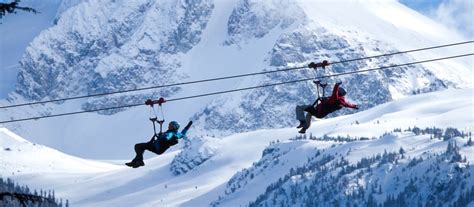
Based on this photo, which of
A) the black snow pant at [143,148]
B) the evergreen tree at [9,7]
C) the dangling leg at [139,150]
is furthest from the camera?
the dangling leg at [139,150]

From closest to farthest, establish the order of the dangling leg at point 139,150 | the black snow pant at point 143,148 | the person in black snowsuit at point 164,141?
the person in black snowsuit at point 164,141 → the black snow pant at point 143,148 → the dangling leg at point 139,150

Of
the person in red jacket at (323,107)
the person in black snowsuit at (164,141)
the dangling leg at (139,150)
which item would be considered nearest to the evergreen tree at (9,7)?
the person in black snowsuit at (164,141)

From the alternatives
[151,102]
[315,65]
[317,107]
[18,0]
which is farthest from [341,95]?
[18,0]

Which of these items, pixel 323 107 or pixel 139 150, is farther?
pixel 323 107

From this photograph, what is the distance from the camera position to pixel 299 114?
43.4 metres

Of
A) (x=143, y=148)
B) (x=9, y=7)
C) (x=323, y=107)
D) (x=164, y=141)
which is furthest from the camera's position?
(x=323, y=107)

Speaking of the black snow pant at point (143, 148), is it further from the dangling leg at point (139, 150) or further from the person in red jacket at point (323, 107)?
the person in red jacket at point (323, 107)

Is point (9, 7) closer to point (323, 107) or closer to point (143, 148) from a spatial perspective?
point (143, 148)

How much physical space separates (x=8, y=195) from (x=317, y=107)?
22.0m

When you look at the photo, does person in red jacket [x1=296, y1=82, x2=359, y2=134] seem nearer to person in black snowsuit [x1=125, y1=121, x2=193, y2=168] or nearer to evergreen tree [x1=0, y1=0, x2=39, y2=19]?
person in black snowsuit [x1=125, y1=121, x2=193, y2=168]

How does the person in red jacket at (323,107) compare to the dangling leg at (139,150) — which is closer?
the dangling leg at (139,150)

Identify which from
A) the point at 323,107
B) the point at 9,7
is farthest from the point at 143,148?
the point at 9,7

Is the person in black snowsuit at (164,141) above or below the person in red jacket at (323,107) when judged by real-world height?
below

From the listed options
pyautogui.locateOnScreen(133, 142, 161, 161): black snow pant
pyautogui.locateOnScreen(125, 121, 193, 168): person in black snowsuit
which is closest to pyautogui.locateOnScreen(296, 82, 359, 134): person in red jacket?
pyautogui.locateOnScreen(125, 121, 193, 168): person in black snowsuit
